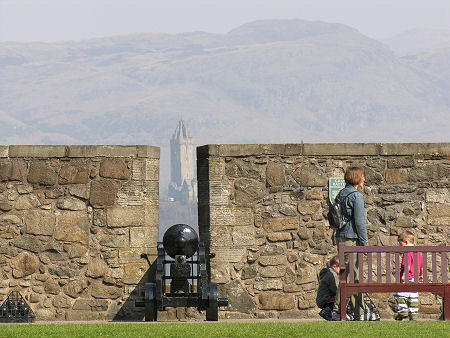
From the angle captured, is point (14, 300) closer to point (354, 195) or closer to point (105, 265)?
point (105, 265)

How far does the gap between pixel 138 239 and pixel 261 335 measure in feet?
11.8

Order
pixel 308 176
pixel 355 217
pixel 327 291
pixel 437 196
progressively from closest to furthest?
pixel 355 217, pixel 327 291, pixel 308 176, pixel 437 196

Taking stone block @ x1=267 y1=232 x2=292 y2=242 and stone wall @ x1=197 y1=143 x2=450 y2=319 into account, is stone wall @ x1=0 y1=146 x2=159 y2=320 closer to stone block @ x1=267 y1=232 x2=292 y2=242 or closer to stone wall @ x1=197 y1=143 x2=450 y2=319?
stone wall @ x1=197 y1=143 x2=450 y2=319

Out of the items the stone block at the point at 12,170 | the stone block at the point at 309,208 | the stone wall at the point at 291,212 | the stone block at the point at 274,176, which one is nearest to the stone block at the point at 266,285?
the stone wall at the point at 291,212

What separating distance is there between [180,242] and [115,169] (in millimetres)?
1654

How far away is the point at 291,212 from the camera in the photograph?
11.0 m

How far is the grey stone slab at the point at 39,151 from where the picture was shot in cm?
1098

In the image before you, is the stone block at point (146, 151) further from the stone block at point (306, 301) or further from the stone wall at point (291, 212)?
the stone block at point (306, 301)

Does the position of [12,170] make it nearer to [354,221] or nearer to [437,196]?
[354,221]

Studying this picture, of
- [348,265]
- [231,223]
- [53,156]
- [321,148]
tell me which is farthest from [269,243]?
[53,156]

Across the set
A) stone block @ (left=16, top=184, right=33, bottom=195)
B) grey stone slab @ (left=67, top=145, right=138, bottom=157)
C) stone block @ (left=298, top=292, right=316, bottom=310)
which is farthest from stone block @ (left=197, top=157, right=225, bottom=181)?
stone block @ (left=16, top=184, right=33, bottom=195)

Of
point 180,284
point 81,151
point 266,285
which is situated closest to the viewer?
point 180,284

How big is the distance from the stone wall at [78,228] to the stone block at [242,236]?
970 mm

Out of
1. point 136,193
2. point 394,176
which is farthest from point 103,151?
point 394,176
